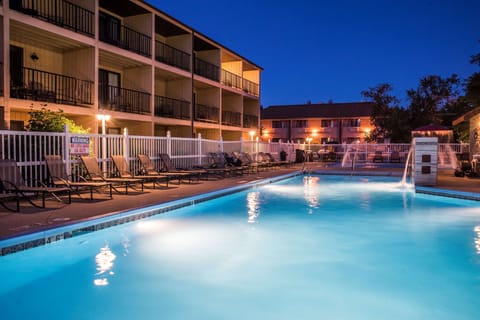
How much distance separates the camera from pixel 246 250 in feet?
20.5

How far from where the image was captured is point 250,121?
30281 millimetres

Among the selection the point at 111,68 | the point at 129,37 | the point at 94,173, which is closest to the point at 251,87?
the point at 129,37

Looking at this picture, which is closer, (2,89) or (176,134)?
(2,89)

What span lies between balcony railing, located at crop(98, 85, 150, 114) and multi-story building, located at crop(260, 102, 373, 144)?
95.6 feet

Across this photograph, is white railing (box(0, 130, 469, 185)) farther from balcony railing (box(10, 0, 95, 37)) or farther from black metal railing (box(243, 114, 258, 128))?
black metal railing (box(243, 114, 258, 128))

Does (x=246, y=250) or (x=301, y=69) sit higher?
(x=301, y=69)

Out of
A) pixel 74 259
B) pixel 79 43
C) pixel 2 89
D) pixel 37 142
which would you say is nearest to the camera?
pixel 74 259

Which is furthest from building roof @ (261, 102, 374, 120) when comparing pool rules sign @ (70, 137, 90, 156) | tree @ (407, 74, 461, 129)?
pool rules sign @ (70, 137, 90, 156)

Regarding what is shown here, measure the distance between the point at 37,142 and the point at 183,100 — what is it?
503 inches

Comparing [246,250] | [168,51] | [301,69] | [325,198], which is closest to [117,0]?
[168,51]

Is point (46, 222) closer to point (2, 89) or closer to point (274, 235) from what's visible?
point (274, 235)

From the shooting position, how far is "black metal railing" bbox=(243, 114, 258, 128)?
29.6m

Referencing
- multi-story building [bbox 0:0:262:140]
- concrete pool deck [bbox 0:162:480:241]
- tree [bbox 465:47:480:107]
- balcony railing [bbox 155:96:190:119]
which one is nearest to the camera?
concrete pool deck [bbox 0:162:480:241]

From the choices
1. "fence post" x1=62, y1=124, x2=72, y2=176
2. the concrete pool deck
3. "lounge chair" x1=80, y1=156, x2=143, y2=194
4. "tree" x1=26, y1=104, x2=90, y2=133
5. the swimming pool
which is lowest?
the swimming pool
